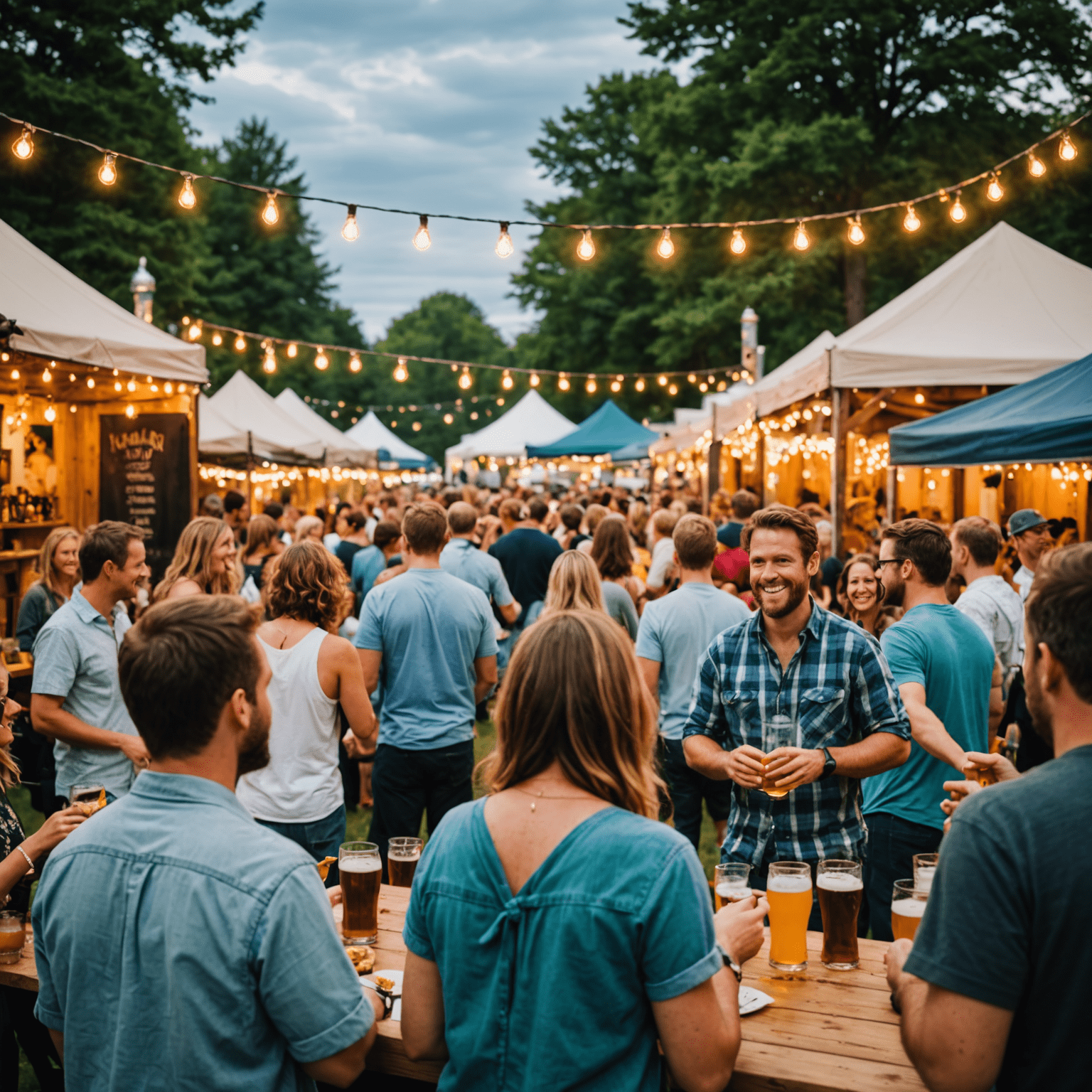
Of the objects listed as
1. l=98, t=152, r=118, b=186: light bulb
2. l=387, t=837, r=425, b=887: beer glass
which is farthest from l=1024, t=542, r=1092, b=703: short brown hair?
l=98, t=152, r=118, b=186: light bulb

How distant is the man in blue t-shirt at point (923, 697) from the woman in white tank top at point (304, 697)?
1.81 meters

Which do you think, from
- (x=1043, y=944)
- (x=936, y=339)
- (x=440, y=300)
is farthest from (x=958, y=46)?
(x=440, y=300)

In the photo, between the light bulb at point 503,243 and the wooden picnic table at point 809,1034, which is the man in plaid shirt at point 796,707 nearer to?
the wooden picnic table at point 809,1034

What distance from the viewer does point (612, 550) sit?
19.7ft

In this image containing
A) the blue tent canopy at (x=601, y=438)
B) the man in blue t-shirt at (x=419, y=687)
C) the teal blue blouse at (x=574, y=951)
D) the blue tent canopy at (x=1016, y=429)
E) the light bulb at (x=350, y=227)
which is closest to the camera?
the teal blue blouse at (x=574, y=951)

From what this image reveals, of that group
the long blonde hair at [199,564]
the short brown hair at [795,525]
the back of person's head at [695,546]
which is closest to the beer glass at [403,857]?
the short brown hair at [795,525]

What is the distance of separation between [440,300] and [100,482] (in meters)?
85.9

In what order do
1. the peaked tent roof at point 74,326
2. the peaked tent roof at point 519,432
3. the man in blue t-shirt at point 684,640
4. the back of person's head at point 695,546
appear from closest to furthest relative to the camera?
1. the man in blue t-shirt at point 684,640
2. the back of person's head at point 695,546
3. the peaked tent roof at point 74,326
4. the peaked tent roof at point 519,432

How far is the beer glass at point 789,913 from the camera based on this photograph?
2086mm

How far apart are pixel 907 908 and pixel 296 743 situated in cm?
204

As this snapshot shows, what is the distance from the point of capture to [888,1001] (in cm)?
203

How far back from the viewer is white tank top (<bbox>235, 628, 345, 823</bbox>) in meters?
3.36

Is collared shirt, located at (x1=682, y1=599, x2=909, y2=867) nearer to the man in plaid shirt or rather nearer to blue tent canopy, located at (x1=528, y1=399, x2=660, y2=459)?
the man in plaid shirt

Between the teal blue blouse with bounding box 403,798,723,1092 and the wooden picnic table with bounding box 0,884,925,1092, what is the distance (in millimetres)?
297
